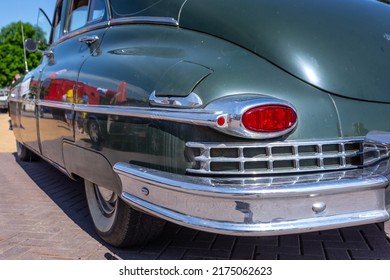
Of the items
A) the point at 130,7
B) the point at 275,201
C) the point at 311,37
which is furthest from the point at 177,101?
the point at 130,7

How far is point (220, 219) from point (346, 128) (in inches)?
30.4

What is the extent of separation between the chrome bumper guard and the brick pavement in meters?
0.85

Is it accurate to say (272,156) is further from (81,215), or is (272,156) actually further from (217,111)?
(81,215)

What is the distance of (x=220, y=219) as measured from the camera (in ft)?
5.92

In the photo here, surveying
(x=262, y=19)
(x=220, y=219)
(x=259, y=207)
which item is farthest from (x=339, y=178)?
(x=262, y=19)

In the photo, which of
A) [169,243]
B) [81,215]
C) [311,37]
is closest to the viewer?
[311,37]

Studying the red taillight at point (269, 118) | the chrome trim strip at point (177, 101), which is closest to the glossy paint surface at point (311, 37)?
the red taillight at point (269, 118)

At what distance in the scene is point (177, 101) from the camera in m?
1.95

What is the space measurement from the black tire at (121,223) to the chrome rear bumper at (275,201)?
0.60m

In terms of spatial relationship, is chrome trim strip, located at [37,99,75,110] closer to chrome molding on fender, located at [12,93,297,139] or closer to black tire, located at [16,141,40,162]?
chrome molding on fender, located at [12,93,297,139]

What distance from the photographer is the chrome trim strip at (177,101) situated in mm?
1900

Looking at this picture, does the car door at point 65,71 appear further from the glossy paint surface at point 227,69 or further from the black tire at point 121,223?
the black tire at point 121,223

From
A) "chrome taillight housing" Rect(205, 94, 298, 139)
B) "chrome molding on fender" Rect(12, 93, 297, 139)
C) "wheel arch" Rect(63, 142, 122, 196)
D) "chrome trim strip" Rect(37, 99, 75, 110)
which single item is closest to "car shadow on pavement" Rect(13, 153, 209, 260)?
"wheel arch" Rect(63, 142, 122, 196)

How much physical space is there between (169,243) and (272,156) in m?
1.28
